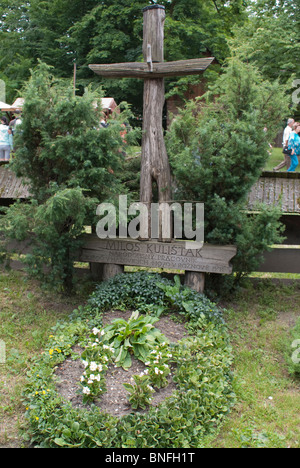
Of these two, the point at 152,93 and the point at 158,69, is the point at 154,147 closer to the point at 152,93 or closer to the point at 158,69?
the point at 152,93

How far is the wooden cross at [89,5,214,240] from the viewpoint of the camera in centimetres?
625

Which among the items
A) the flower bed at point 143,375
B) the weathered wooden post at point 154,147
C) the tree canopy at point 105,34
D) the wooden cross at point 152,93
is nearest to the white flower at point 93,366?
the flower bed at point 143,375

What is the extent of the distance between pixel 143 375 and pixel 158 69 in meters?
4.15

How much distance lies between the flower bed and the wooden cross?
1374mm

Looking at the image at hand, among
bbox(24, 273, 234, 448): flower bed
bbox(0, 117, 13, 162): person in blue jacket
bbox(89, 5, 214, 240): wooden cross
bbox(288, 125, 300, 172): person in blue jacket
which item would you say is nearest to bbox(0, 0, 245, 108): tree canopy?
bbox(288, 125, 300, 172): person in blue jacket

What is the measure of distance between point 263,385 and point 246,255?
78.8 inches

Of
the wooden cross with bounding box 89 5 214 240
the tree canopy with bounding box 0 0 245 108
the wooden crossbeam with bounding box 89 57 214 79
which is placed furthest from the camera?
the tree canopy with bounding box 0 0 245 108

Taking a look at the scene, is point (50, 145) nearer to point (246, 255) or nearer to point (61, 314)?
point (61, 314)

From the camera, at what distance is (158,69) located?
20.4 feet

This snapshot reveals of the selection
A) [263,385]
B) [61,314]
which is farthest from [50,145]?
[263,385]

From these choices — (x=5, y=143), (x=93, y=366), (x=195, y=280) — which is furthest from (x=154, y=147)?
(x=5, y=143)

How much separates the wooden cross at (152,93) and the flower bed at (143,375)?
137 cm

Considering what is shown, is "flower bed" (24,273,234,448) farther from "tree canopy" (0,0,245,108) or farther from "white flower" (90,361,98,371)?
"tree canopy" (0,0,245,108)

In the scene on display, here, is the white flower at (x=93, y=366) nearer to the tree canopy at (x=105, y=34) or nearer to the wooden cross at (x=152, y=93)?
the wooden cross at (x=152, y=93)
